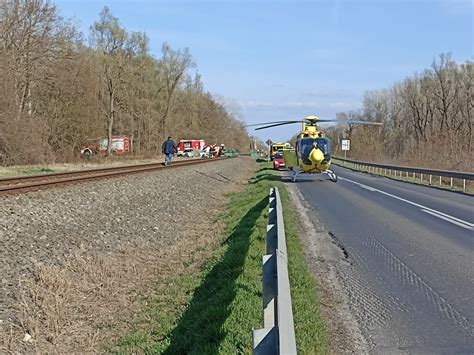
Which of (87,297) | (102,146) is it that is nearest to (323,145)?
(87,297)

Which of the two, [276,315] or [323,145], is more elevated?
[323,145]

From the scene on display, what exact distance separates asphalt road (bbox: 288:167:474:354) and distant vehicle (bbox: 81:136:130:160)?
3163 centimetres

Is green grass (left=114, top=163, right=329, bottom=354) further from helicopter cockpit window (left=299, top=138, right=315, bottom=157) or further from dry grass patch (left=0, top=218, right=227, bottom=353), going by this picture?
helicopter cockpit window (left=299, top=138, right=315, bottom=157)

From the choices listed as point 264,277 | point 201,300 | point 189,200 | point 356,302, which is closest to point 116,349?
point 201,300

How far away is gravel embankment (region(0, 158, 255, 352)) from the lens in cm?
713

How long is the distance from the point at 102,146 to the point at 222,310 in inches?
1828

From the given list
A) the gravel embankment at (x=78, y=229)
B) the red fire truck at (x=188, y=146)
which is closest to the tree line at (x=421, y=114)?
the red fire truck at (x=188, y=146)

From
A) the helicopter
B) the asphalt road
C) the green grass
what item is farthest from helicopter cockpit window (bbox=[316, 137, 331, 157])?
the green grass

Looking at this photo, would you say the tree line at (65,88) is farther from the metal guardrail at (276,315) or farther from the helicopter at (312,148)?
the metal guardrail at (276,315)

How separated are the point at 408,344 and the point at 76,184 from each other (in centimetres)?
1495

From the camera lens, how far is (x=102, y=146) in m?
50.9

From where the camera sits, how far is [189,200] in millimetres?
20562

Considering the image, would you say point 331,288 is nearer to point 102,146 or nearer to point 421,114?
point 102,146

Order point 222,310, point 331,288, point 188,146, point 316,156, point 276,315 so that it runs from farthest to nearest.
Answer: point 188,146
point 316,156
point 331,288
point 222,310
point 276,315
